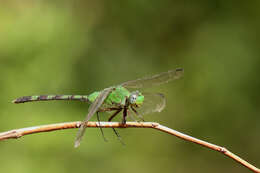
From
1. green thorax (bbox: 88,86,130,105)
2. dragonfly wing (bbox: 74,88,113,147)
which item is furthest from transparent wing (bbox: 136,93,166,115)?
dragonfly wing (bbox: 74,88,113,147)

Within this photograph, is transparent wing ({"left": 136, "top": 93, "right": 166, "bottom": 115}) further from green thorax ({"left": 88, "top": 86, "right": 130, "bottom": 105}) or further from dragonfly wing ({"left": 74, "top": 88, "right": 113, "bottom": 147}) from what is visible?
dragonfly wing ({"left": 74, "top": 88, "right": 113, "bottom": 147})

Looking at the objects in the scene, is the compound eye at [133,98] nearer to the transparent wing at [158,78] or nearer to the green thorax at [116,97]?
the green thorax at [116,97]

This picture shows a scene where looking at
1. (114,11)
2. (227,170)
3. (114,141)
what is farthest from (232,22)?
(114,141)

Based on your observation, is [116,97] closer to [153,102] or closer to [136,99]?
[136,99]

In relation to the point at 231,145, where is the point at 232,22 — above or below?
above

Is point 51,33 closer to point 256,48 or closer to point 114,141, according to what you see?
point 114,141

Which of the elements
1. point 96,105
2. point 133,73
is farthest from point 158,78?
point 133,73

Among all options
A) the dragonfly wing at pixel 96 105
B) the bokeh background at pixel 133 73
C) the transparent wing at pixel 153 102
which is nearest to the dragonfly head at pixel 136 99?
the transparent wing at pixel 153 102
